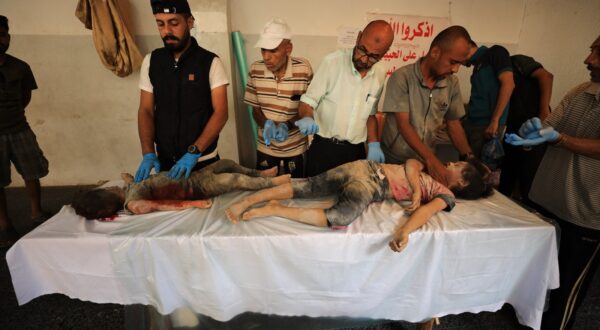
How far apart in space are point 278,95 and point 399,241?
4.33 ft

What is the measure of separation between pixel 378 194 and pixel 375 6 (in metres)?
2.67

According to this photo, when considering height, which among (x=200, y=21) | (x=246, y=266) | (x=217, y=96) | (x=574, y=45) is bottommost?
(x=246, y=266)

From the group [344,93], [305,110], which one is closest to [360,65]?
[344,93]

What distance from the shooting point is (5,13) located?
310 cm

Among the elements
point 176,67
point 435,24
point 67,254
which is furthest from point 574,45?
point 67,254

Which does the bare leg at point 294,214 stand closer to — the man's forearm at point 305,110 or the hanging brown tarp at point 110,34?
the man's forearm at point 305,110

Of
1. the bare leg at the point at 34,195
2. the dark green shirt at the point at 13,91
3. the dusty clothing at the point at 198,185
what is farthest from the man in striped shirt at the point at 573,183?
the bare leg at the point at 34,195

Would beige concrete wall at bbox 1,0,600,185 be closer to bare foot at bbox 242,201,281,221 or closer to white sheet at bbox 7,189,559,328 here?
bare foot at bbox 242,201,281,221

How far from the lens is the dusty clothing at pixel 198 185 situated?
171 centimetres

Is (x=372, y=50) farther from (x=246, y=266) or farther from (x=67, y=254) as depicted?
(x=67, y=254)

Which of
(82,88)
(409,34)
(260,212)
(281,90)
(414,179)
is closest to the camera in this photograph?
(260,212)

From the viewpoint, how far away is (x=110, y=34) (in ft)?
9.45

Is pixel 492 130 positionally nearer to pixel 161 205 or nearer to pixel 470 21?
pixel 470 21

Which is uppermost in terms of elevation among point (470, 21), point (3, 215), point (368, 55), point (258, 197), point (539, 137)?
point (470, 21)
